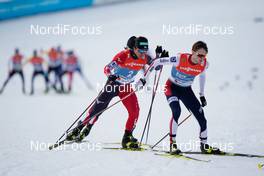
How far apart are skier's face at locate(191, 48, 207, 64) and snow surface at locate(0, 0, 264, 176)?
4.10ft

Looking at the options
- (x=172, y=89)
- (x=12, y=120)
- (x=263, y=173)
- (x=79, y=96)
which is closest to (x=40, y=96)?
(x=79, y=96)

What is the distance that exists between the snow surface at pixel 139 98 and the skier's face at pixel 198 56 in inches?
49.2

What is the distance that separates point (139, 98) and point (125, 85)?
184 inches

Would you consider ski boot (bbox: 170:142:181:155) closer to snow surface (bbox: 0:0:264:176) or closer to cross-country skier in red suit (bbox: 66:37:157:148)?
snow surface (bbox: 0:0:264:176)

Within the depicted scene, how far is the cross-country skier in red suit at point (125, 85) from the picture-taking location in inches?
204

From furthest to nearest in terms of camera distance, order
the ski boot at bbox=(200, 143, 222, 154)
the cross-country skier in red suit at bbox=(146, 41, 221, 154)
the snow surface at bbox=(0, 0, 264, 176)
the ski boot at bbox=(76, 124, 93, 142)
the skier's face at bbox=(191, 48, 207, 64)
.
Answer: the ski boot at bbox=(76, 124, 93, 142), the ski boot at bbox=(200, 143, 222, 154), the cross-country skier in red suit at bbox=(146, 41, 221, 154), the skier's face at bbox=(191, 48, 207, 64), the snow surface at bbox=(0, 0, 264, 176)

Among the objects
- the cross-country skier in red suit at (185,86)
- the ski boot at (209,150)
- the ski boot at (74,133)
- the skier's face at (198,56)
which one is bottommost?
the ski boot at (209,150)

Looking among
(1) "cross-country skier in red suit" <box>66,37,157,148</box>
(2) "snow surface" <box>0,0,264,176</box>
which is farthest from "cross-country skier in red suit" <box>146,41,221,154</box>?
(2) "snow surface" <box>0,0,264,176</box>

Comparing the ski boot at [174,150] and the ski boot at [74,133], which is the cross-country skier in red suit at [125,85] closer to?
the ski boot at [74,133]

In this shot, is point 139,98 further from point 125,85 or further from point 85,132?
point 125,85

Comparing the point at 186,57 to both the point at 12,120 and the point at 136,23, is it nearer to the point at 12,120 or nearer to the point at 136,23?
the point at 12,120

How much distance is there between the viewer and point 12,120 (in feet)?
26.5

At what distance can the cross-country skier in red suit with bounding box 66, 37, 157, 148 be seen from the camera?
5.19 meters

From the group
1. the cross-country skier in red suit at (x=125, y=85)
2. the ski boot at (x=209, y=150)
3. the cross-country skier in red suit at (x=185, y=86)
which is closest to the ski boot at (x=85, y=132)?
the cross-country skier in red suit at (x=125, y=85)
